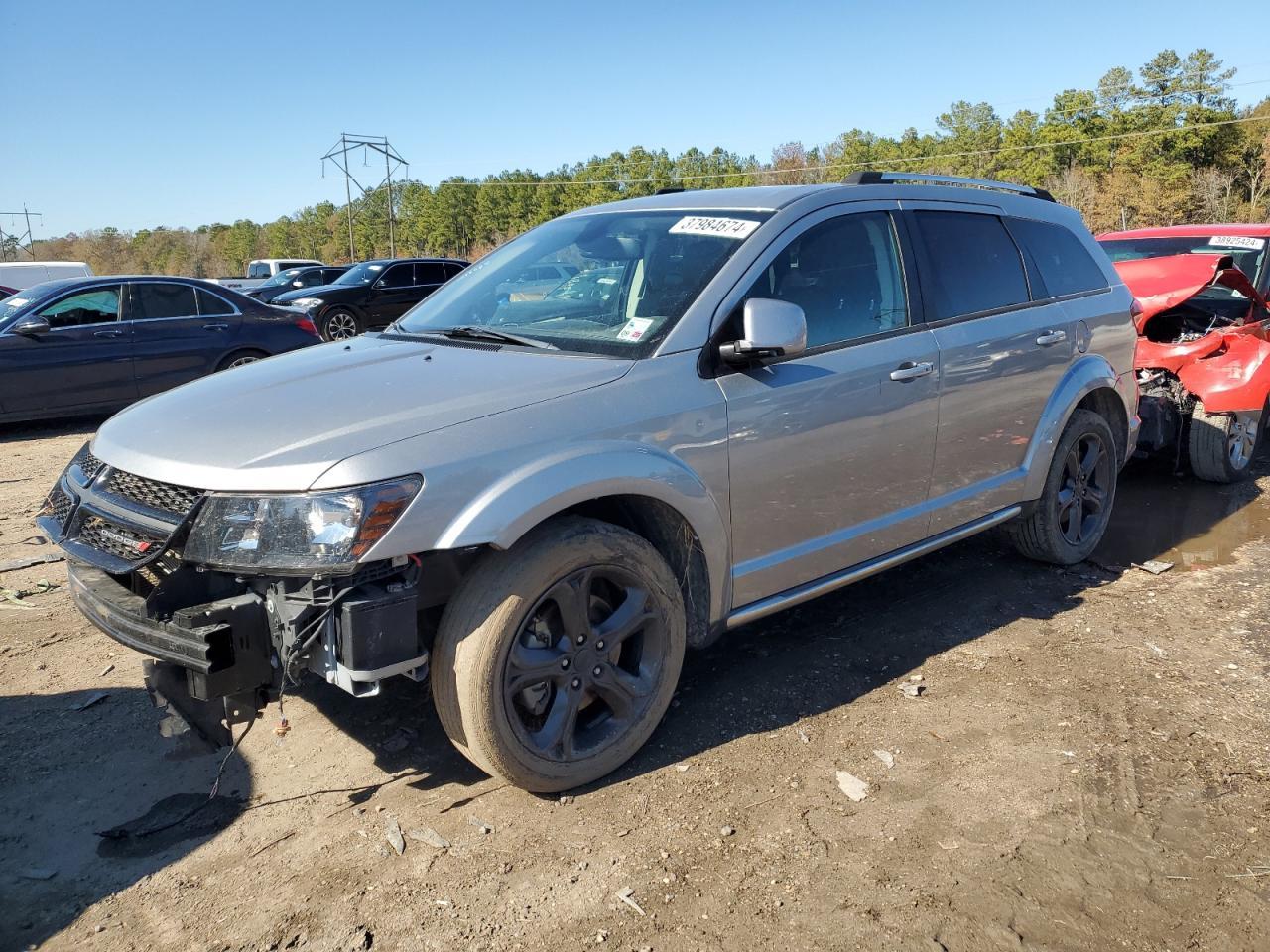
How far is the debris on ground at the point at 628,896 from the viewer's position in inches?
103

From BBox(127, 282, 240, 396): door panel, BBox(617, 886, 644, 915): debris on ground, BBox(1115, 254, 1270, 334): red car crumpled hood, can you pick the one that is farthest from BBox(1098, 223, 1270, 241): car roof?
BBox(127, 282, 240, 396): door panel

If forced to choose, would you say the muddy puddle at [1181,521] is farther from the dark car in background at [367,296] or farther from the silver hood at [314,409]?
the dark car in background at [367,296]

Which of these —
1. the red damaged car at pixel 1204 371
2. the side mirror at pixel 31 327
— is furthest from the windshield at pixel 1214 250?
the side mirror at pixel 31 327

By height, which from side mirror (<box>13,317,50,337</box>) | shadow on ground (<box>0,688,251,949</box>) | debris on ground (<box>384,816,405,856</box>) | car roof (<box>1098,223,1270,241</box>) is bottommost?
debris on ground (<box>384,816,405,856</box>)

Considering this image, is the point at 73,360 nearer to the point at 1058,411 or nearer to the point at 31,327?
the point at 31,327

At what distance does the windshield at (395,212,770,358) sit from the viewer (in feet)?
11.4

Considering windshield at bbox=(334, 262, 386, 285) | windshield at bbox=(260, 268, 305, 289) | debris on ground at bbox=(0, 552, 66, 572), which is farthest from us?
windshield at bbox=(260, 268, 305, 289)

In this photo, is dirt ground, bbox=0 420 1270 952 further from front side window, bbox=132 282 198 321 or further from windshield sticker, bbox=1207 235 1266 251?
front side window, bbox=132 282 198 321

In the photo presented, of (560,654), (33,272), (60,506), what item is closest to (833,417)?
(560,654)

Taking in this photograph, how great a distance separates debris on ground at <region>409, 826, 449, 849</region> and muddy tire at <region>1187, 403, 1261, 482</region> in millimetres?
6289

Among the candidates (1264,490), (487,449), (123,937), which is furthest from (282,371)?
(1264,490)

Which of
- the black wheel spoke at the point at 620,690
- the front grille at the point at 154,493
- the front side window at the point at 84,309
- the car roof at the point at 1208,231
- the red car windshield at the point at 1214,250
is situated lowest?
the black wheel spoke at the point at 620,690

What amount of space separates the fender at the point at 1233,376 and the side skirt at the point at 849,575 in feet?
10.1

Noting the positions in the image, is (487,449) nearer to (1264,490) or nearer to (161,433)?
(161,433)
